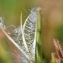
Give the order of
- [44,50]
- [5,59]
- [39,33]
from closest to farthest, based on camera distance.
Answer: [39,33], [5,59], [44,50]

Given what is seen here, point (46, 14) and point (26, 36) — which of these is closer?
point (26, 36)

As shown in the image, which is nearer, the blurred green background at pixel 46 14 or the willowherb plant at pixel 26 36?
the willowherb plant at pixel 26 36

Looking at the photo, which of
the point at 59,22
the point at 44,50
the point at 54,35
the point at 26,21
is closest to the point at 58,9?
the point at 59,22

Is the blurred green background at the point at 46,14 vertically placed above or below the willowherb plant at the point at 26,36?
above

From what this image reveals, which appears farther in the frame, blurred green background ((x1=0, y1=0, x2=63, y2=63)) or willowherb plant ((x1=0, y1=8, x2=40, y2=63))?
blurred green background ((x1=0, y1=0, x2=63, y2=63))

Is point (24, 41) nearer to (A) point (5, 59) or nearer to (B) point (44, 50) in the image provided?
(A) point (5, 59)

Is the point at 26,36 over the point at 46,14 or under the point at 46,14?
under

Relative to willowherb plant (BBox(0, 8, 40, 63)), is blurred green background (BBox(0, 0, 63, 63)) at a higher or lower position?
higher

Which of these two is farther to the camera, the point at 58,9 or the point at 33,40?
the point at 58,9
